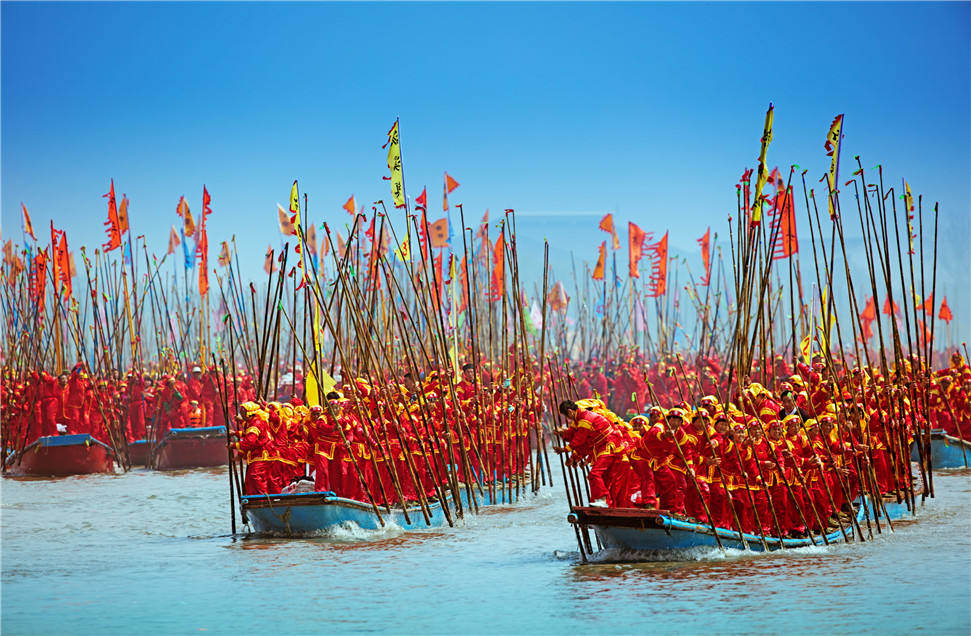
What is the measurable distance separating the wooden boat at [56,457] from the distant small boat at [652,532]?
11.3 metres

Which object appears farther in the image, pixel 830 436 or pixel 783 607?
pixel 830 436

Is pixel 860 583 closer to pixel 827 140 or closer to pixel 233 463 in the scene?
pixel 827 140

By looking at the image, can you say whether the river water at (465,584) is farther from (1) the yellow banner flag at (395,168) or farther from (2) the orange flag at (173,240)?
(2) the orange flag at (173,240)

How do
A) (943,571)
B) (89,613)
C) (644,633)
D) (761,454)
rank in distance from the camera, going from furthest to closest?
(761,454) → (943,571) → (89,613) → (644,633)

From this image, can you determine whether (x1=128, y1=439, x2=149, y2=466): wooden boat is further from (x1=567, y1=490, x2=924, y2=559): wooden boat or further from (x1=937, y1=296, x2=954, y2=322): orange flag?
(x1=937, y1=296, x2=954, y2=322): orange flag

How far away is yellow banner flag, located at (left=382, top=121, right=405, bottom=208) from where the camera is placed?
1222cm

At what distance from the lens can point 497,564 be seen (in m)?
10.0

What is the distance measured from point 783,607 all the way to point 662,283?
17.9 meters

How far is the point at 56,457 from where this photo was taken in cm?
1767

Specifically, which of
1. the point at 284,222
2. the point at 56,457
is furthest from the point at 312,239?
the point at 56,457

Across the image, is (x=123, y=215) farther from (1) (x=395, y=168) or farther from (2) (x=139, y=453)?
(1) (x=395, y=168)

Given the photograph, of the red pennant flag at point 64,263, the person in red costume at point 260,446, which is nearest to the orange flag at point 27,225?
the red pennant flag at point 64,263

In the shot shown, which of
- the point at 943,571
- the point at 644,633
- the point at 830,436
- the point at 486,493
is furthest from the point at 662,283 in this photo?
the point at 644,633

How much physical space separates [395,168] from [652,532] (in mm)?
5314
